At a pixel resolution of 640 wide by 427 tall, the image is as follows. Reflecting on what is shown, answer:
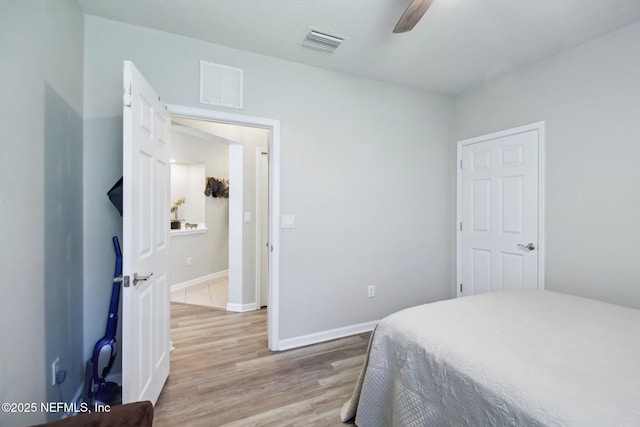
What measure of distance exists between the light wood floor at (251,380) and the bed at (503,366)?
0.34 m

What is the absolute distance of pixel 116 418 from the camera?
0.94m

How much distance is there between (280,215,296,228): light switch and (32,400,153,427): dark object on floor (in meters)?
1.68

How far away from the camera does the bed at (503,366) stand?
2.84ft

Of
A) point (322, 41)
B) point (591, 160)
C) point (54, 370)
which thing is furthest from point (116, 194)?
point (591, 160)

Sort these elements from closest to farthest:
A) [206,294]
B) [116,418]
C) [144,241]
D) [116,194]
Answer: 1. [116,418]
2. [144,241]
3. [116,194]
4. [206,294]

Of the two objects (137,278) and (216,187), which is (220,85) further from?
(216,187)

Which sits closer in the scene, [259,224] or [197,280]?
[259,224]

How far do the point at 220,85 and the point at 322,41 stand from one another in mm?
906

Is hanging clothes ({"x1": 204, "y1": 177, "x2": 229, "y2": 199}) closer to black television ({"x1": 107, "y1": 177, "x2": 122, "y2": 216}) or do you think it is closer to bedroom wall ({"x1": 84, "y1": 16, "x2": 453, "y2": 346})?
bedroom wall ({"x1": 84, "y1": 16, "x2": 453, "y2": 346})

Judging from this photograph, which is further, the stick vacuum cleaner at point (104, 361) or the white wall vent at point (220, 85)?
the white wall vent at point (220, 85)

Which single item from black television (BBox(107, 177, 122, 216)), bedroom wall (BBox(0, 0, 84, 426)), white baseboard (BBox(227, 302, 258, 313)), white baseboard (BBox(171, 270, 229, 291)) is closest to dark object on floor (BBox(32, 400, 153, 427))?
bedroom wall (BBox(0, 0, 84, 426))

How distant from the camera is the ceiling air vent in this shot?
83.6 inches

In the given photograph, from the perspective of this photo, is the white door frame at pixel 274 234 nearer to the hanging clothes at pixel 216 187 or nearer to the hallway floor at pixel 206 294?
the hallway floor at pixel 206 294

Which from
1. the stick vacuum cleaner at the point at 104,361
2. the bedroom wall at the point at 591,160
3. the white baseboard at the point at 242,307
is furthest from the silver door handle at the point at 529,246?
the stick vacuum cleaner at the point at 104,361
